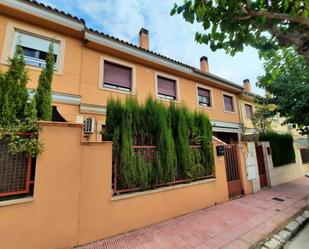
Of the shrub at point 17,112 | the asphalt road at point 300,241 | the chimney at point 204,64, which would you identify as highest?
the chimney at point 204,64

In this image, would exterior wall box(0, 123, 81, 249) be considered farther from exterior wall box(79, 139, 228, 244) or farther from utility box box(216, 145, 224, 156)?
utility box box(216, 145, 224, 156)

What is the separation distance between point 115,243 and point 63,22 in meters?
8.56

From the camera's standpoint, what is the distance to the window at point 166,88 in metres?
10.5

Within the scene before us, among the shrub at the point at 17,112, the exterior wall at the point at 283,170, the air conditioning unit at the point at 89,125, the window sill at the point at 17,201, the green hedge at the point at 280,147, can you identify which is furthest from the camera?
the green hedge at the point at 280,147

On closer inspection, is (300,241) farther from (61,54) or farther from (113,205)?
(61,54)

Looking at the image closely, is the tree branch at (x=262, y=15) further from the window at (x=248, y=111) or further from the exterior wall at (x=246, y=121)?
the window at (x=248, y=111)

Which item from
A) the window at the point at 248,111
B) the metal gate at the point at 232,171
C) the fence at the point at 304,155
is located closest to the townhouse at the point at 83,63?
the metal gate at the point at 232,171

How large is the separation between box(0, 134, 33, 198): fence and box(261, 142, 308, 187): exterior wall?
38.4ft

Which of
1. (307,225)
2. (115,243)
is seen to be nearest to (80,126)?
(115,243)

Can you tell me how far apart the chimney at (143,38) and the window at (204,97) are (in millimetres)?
4982

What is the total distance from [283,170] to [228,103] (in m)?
6.36

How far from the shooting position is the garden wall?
3441 millimetres

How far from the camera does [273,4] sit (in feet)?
12.1

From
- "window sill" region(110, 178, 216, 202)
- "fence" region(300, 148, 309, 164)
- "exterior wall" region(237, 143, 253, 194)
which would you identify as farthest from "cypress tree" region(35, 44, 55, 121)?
"fence" region(300, 148, 309, 164)
